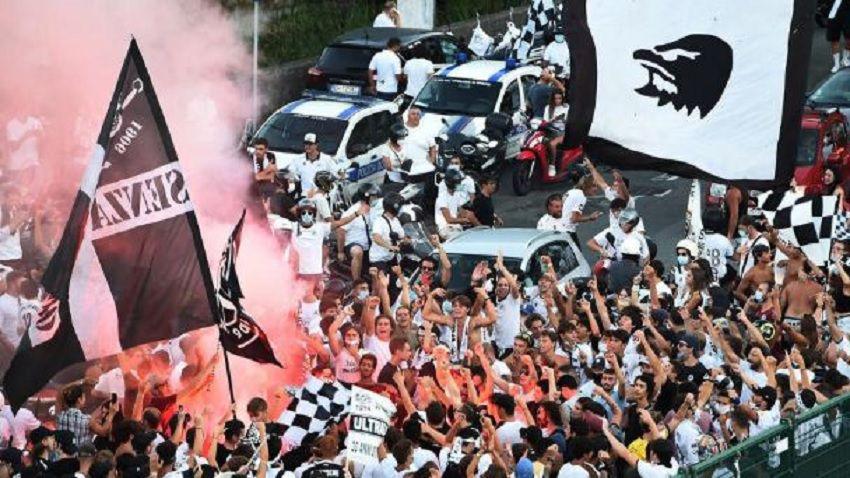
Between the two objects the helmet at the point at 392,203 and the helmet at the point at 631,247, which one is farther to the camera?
the helmet at the point at 392,203

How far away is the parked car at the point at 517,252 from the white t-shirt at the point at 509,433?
4.69 m

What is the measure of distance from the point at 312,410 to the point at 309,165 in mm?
7529

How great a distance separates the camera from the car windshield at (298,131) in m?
21.7

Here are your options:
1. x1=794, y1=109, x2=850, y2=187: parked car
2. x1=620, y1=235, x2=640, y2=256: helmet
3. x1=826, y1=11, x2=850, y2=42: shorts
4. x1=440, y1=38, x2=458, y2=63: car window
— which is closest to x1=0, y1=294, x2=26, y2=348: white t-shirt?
x1=620, y1=235, x2=640, y2=256: helmet

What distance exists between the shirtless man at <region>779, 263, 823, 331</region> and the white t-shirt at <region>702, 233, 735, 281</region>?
172 centimetres

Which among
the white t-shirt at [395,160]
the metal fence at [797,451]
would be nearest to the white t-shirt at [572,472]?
the metal fence at [797,451]

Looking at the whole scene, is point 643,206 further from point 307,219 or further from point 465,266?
point 307,219

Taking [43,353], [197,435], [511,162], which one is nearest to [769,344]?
[197,435]

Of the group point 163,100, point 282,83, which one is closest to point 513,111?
point 282,83

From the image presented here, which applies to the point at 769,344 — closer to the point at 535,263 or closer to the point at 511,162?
the point at 535,263

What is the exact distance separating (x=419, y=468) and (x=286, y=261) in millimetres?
5287

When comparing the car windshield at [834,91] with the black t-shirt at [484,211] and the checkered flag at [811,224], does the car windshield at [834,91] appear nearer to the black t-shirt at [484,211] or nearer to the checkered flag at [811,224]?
the black t-shirt at [484,211]

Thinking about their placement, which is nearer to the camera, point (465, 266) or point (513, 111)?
point (465, 266)

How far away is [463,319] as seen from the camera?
15711mm
